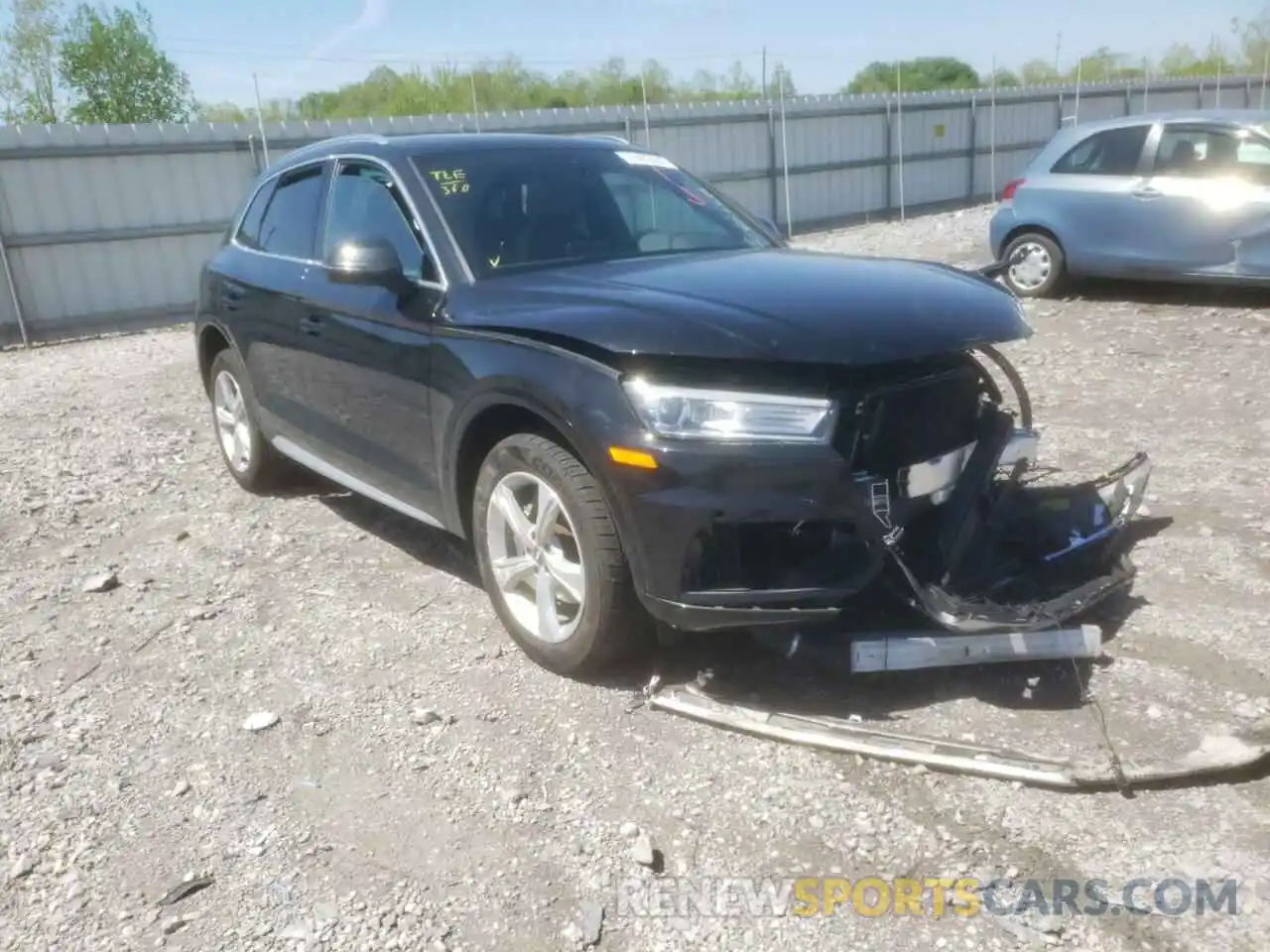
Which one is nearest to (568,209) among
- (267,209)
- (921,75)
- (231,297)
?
(267,209)

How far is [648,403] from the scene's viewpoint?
318 cm

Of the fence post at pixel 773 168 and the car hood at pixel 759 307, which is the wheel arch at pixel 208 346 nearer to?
the car hood at pixel 759 307

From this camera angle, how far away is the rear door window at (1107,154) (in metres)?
9.74

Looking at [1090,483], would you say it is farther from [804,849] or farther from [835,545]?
[804,849]

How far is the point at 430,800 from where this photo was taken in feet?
10.4

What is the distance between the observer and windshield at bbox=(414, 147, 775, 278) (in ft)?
13.6

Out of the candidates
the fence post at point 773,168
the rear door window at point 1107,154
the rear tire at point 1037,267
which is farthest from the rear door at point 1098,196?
the fence post at point 773,168

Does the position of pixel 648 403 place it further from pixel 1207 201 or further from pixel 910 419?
pixel 1207 201

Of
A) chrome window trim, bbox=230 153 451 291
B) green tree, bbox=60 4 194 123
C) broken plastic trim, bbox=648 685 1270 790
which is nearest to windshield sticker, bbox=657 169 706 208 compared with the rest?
chrome window trim, bbox=230 153 451 291

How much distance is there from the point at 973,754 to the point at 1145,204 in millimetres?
7828

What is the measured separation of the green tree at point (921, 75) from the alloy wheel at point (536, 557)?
150ft

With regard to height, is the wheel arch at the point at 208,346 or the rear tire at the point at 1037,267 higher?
the wheel arch at the point at 208,346

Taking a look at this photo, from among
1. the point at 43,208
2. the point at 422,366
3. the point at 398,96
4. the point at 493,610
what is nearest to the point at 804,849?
the point at 493,610

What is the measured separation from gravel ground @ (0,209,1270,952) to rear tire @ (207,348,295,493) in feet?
1.57
